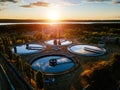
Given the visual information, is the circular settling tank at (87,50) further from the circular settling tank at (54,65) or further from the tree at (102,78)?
the tree at (102,78)

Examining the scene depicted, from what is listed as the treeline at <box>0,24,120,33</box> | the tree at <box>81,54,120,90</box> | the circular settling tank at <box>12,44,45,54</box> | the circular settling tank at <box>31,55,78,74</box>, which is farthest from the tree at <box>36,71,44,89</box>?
the treeline at <box>0,24,120,33</box>

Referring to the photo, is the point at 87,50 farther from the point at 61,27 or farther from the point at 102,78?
the point at 61,27

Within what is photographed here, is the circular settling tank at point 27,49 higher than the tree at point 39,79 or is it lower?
lower

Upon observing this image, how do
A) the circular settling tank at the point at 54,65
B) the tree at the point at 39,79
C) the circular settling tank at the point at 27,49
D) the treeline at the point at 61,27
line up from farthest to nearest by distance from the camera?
the treeline at the point at 61,27, the circular settling tank at the point at 27,49, the circular settling tank at the point at 54,65, the tree at the point at 39,79

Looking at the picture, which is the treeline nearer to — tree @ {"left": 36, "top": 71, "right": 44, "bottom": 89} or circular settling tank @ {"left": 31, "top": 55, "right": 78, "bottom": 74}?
circular settling tank @ {"left": 31, "top": 55, "right": 78, "bottom": 74}

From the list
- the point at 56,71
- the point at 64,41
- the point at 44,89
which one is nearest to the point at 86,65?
the point at 56,71

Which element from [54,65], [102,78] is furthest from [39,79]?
[54,65]

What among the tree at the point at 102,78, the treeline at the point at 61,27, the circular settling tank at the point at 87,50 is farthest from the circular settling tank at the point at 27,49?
the treeline at the point at 61,27

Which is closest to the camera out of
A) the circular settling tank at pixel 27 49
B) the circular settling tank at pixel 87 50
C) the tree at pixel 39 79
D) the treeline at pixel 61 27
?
Result: the tree at pixel 39 79

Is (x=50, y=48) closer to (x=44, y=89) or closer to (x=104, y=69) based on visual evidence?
(x=44, y=89)
